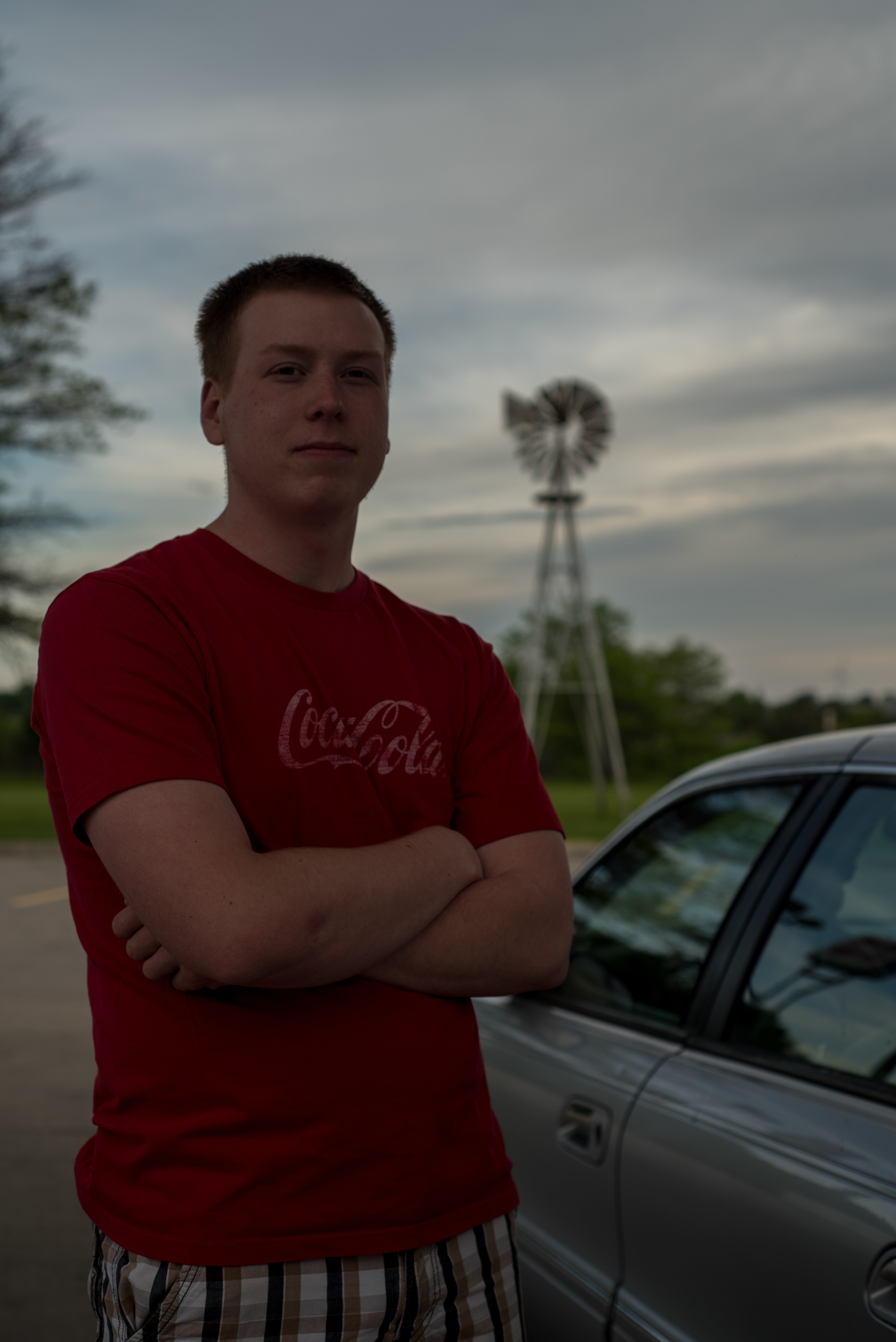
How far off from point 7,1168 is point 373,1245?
4269 millimetres

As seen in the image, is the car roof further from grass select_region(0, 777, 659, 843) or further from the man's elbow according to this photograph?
grass select_region(0, 777, 659, 843)

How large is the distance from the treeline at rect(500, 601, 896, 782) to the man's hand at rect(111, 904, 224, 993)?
5453 centimetres

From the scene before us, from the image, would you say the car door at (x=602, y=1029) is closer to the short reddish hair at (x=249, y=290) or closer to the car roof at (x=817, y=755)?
the car roof at (x=817, y=755)

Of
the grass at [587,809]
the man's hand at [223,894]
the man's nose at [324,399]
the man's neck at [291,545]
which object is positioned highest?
the man's nose at [324,399]

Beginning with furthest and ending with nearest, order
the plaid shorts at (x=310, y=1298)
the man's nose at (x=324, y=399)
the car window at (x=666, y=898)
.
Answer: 1. the car window at (x=666, y=898)
2. the man's nose at (x=324, y=399)
3. the plaid shorts at (x=310, y=1298)

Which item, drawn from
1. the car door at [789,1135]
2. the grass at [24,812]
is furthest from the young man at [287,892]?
the grass at [24,812]

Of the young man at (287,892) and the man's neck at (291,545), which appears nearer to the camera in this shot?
the young man at (287,892)

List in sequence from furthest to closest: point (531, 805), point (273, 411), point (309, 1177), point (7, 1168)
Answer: point (7, 1168) < point (531, 805) < point (273, 411) < point (309, 1177)

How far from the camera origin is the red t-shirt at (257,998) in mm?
1596

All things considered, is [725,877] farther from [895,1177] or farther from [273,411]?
[273,411]

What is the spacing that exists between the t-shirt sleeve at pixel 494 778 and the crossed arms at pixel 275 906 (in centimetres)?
16

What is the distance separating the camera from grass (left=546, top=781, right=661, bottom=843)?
26.7m

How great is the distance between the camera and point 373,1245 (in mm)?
1632

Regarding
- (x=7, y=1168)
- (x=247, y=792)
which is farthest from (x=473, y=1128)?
(x=7, y=1168)
